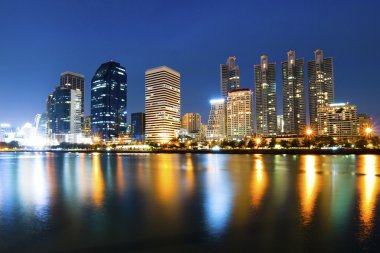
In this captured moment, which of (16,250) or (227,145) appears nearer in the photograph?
(16,250)

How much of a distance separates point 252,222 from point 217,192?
9.44 metres

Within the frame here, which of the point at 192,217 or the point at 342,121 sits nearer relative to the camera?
the point at 192,217

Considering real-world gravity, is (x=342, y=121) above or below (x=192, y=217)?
above

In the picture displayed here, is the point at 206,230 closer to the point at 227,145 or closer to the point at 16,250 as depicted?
the point at 16,250

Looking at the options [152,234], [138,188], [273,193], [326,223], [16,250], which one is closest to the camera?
[16,250]

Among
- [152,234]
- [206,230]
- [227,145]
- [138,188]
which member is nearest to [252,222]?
[206,230]

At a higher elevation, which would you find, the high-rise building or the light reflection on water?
the high-rise building

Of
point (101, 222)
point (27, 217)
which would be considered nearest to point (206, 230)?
point (101, 222)

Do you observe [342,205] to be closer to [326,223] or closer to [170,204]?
[326,223]

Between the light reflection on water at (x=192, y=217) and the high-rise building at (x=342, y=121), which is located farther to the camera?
the high-rise building at (x=342, y=121)

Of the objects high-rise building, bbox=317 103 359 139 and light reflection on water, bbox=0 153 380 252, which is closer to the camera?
light reflection on water, bbox=0 153 380 252

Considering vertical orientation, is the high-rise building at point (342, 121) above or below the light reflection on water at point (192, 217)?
above

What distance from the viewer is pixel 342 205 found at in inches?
707

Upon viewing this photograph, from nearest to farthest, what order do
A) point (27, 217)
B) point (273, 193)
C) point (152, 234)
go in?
point (152, 234), point (27, 217), point (273, 193)
